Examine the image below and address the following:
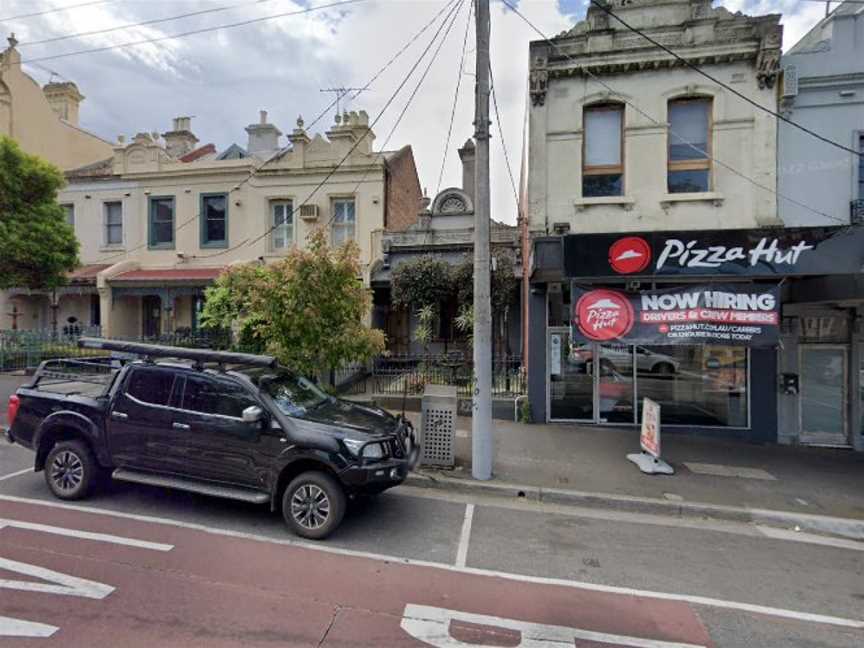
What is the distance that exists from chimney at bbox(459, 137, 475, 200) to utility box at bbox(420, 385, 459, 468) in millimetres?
12225

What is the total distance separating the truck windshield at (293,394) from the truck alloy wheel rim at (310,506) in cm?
83

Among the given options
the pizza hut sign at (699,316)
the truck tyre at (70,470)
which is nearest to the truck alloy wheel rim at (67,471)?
the truck tyre at (70,470)

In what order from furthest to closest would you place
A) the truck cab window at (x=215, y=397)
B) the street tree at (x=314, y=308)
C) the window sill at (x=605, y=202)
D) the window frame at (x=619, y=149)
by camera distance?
1. the window frame at (x=619, y=149)
2. the window sill at (x=605, y=202)
3. the street tree at (x=314, y=308)
4. the truck cab window at (x=215, y=397)

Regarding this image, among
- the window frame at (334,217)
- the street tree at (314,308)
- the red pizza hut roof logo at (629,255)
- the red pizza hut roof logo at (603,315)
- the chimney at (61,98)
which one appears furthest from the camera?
the chimney at (61,98)

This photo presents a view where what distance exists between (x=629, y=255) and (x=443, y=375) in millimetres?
5691

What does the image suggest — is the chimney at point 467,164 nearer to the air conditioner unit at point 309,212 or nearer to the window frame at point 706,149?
the air conditioner unit at point 309,212

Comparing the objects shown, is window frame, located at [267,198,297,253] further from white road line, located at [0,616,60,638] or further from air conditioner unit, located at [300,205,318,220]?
white road line, located at [0,616,60,638]

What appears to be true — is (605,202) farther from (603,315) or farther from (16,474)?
(16,474)

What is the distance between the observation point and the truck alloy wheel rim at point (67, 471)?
5.64m

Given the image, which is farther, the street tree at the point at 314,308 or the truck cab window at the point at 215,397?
the street tree at the point at 314,308

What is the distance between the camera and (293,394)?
5836 millimetres

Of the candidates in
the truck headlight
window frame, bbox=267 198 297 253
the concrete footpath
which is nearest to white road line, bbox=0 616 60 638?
the truck headlight

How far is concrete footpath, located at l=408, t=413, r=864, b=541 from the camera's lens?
6.09 m

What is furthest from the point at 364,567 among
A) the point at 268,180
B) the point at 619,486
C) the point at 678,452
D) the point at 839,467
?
the point at 268,180
